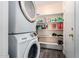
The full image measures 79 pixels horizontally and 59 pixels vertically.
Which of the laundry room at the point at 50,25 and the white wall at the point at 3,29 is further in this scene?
the laundry room at the point at 50,25

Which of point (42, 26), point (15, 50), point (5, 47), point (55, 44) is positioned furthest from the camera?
point (42, 26)

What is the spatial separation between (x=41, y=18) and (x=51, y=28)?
0.66 m

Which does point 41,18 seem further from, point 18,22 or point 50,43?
point 18,22

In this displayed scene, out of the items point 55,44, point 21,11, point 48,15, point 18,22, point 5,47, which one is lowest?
point 55,44

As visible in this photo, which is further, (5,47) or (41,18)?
(41,18)

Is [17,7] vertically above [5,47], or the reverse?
[17,7]

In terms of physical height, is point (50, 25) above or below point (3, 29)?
above

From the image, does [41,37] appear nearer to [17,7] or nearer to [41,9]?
[41,9]

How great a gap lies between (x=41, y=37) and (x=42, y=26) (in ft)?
1.87

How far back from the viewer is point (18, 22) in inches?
42.7

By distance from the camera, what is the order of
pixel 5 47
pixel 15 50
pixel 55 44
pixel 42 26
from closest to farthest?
Result: pixel 5 47, pixel 15 50, pixel 55 44, pixel 42 26

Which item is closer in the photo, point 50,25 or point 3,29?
point 3,29

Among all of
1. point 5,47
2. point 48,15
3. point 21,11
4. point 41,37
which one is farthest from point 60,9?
point 5,47

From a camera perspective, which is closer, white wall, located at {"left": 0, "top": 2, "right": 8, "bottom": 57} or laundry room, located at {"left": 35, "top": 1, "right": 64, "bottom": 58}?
white wall, located at {"left": 0, "top": 2, "right": 8, "bottom": 57}
